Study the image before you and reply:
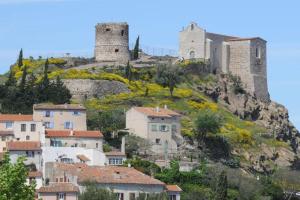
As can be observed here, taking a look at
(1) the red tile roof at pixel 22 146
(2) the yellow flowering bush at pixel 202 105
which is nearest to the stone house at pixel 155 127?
(1) the red tile roof at pixel 22 146

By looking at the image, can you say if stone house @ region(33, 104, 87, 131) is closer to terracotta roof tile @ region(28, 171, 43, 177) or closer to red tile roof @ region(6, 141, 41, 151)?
red tile roof @ region(6, 141, 41, 151)

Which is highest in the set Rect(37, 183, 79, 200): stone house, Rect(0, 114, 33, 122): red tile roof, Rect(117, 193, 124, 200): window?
Rect(0, 114, 33, 122): red tile roof

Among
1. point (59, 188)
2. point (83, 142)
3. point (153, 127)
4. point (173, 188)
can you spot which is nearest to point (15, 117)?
point (83, 142)

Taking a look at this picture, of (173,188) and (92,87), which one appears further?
(92,87)

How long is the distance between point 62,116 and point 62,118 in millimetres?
179

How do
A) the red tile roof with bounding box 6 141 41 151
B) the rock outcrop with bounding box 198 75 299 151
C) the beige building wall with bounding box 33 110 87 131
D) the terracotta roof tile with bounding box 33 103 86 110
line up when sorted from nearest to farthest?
1. the red tile roof with bounding box 6 141 41 151
2. the terracotta roof tile with bounding box 33 103 86 110
3. the beige building wall with bounding box 33 110 87 131
4. the rock outcrop with bounding box 198 75 299 151

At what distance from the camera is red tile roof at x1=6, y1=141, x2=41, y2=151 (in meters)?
96.0

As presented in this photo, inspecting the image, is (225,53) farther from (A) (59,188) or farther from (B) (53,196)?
(B) (53,196)

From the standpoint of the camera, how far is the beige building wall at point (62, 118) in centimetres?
10562

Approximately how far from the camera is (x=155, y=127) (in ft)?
355

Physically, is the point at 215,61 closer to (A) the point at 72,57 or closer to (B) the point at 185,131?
(A) the point at 72,57

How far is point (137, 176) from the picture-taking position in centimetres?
9369

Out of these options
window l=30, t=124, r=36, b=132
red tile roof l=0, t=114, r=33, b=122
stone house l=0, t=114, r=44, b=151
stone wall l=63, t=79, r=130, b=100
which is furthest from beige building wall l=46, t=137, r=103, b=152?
stone wall l=63, t=79, r=130, b=100

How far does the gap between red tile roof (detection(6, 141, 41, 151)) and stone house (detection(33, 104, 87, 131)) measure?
724 centimetres
